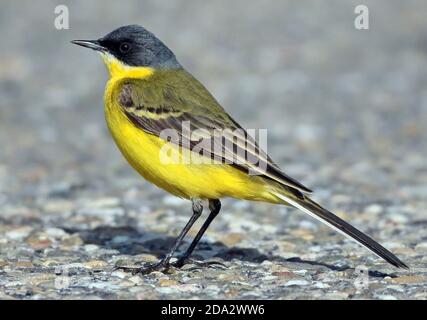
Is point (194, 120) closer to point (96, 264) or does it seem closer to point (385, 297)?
point (96, 264)

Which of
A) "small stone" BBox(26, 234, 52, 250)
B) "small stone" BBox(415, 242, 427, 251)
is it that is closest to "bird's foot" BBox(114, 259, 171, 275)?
"small stone" BBox(26, 234, 52, 250)

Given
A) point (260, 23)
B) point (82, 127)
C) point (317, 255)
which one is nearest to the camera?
point (317, 255)

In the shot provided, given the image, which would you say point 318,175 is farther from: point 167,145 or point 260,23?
point 260,23

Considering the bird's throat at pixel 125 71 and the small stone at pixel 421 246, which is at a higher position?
the bird's throat at pixel 125 71

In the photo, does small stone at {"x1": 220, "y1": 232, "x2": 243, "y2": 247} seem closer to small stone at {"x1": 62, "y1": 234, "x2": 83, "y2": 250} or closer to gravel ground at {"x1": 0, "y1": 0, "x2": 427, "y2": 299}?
gravel ground at {"x1": 0, "y1": 0, "x2": 427, "y2": 299}

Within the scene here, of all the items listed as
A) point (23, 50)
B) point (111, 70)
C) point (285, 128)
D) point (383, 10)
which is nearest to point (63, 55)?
point (23, 50)

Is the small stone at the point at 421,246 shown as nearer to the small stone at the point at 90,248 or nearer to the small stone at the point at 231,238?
the small stone at the point at 231,238

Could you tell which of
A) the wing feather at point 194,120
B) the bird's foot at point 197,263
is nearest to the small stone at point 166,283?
the bird's foot at point 197,263
